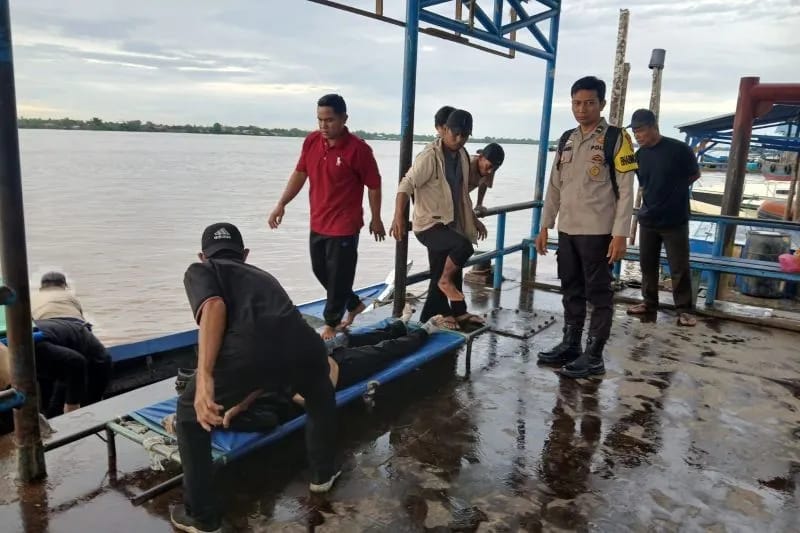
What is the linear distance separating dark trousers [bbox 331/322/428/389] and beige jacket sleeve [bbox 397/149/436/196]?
0.97 m

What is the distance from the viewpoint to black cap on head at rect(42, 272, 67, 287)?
4.68 meters

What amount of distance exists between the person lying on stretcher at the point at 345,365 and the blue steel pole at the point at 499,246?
6.27ft

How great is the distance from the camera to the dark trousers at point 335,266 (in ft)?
13.8

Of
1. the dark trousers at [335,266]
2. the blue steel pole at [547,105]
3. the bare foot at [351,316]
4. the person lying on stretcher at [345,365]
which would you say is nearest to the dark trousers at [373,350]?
the person lying on stretcher at [345,365]

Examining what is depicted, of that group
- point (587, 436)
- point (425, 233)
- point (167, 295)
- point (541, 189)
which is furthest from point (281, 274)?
point (587, 436)

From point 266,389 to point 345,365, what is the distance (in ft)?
2.95

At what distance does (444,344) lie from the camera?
391 centimetres

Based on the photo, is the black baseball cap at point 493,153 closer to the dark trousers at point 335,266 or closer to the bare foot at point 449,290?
the bare foot at point 449,290

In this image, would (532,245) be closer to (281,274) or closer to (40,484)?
(40,484)

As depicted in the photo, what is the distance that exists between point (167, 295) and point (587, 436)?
9.32m

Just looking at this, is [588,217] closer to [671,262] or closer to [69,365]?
[671,262]

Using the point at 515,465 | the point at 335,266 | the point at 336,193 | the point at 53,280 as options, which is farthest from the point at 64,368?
the point at 515,465

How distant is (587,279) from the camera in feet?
12.8

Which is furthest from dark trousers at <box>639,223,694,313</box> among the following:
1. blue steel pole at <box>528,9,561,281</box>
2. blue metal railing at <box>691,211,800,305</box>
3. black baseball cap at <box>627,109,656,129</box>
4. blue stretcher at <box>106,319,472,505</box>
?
blue stretcher at <box>106,319,472,505</box>
